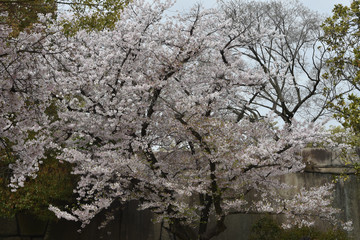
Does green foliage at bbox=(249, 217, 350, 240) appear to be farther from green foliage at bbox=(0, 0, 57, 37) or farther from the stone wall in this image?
green foliage at bbox=(0, 0, 57, 37)

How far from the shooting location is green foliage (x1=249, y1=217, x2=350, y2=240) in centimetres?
1024

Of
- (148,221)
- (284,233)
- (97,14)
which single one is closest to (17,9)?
(97,14)

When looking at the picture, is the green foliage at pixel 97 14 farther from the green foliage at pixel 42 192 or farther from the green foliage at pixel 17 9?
the green foliage at pixel 42 192

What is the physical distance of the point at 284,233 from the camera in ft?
35.6

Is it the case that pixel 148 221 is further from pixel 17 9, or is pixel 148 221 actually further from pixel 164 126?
pixel 17 9

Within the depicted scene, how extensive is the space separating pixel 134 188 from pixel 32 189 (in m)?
2.66

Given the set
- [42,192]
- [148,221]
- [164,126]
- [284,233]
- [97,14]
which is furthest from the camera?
[148,221]

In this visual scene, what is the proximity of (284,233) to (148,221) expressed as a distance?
13.6 feet

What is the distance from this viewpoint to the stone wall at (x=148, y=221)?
1081 cm

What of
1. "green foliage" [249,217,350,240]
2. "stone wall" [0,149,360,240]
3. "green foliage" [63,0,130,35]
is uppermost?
"green foliage" [63,0,130,35]

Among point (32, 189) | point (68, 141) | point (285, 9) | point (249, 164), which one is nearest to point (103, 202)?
point (68, 141)

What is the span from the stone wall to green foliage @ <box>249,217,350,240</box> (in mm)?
592

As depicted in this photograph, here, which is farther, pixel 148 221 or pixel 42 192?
pixel 148 221

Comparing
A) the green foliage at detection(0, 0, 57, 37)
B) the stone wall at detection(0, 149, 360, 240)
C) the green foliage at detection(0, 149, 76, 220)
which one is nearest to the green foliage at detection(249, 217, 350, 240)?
the stone wall at detection(0, 149, 360, 240)
